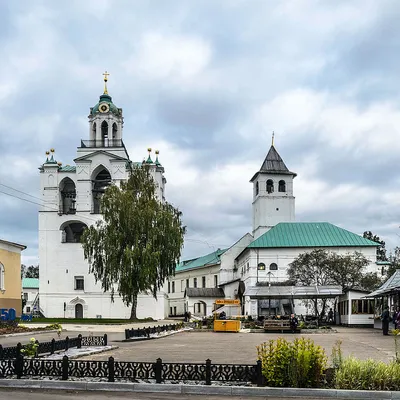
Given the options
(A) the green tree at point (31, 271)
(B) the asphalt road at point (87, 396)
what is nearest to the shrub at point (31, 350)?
(B) the asphalt road at point (87, 396)

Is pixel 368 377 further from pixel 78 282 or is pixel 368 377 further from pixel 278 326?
pixel 78 282

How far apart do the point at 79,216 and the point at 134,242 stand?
900 inches

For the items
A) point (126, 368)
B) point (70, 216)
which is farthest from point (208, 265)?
point (126, 368)

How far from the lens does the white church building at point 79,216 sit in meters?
66.5

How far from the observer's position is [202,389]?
37.9 ft

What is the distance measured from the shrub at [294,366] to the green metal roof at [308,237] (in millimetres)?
60821

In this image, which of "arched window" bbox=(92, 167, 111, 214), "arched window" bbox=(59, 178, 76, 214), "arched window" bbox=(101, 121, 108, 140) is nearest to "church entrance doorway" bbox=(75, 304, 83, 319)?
"arched window" bbox=(92, 167, 111, 214)

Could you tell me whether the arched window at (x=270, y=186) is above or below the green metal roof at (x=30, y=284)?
above

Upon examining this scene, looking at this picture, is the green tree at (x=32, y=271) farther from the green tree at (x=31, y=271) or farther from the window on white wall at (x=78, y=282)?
the window on white wall at (x=78, y=282)

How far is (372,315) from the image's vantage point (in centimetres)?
4438

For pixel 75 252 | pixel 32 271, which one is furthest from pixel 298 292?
pixel 32 271

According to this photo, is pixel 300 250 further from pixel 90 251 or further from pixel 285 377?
pixel 285 377

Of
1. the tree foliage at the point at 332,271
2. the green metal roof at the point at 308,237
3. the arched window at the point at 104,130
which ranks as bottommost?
the tree foliage at the point at 332,271

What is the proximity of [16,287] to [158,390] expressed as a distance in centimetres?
3673
